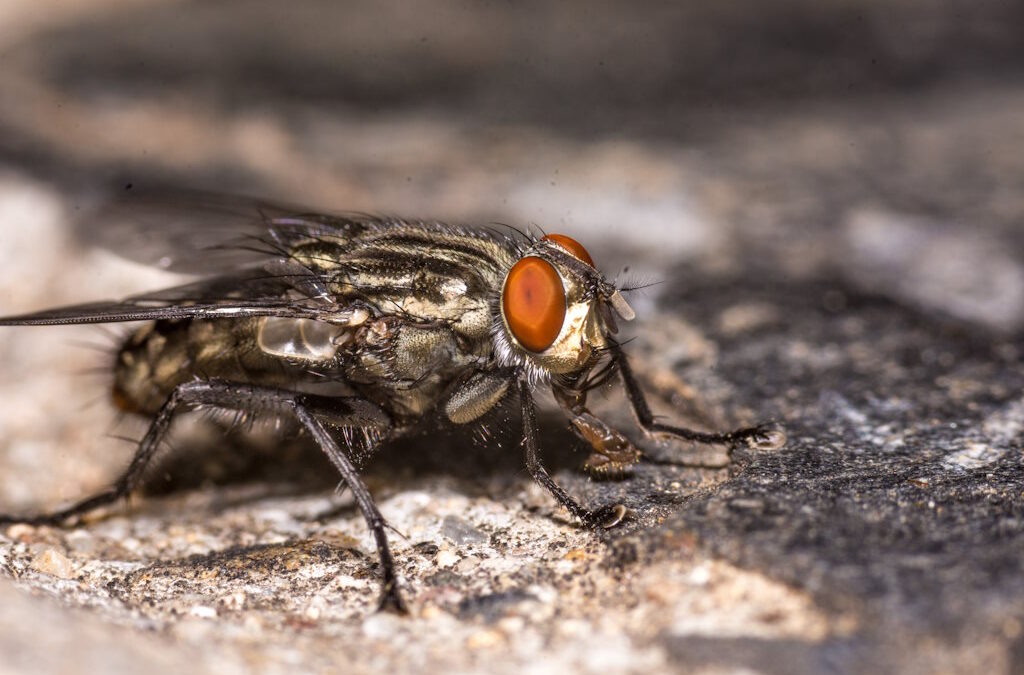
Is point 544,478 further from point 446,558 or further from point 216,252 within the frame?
point 216,252

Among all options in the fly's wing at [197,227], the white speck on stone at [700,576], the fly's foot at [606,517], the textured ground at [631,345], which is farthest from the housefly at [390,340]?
the white speck on stone at [700,576]

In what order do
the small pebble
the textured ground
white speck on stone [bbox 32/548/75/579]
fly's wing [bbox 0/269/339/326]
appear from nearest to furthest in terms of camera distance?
the textured ground, the small pebble, white speck on stone [bbox 32/548/75/579], fly's wing [bbox 0/269/339/326]

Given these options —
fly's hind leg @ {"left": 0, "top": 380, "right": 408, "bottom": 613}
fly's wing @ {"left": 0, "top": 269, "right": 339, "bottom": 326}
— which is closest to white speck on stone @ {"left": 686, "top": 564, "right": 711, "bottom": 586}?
fly's hind leg @ {"left": 0, "top": 380, "right": 408, "bottom": 613}

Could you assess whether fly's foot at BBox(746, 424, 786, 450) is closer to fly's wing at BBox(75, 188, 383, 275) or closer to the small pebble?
the small pebble

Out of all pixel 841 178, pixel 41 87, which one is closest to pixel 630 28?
pixel 841 178

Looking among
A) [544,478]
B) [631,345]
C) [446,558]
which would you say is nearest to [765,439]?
[544,478]

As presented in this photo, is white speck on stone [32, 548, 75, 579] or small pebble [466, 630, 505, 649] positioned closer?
small pebble [466, 630, 505, 649]
